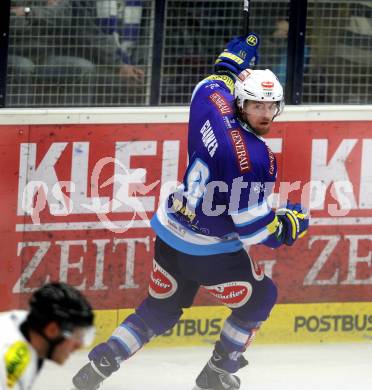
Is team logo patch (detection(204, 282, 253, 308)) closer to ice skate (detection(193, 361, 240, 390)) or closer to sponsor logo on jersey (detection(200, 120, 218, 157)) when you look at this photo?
ice skate (detection(193, 361, 240, 390))

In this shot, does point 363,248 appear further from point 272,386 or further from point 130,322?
point 130,322

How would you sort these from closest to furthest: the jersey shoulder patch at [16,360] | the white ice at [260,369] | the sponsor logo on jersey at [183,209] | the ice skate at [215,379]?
the jersey shoulder patch at [16,360]
the sponsor logo on jersey at [183,209]
the ice skate at [215,379]
the white ice at [260,369]

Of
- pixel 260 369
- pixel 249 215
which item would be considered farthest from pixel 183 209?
pixel 260 369

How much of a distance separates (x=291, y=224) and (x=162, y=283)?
2.21 feet

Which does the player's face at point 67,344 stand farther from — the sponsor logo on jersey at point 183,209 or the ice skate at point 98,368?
the ice skate at point 98,368

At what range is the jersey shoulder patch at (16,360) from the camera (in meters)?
3.84

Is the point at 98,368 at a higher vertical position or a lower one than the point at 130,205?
lower

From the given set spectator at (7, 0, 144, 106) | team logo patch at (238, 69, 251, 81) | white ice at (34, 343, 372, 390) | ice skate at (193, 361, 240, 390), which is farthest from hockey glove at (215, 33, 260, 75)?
white ice at (34, 343, 372, 390)

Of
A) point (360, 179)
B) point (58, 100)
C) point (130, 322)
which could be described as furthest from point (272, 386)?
point (58, 100)

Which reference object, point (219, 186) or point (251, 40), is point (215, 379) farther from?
point (251, 40)

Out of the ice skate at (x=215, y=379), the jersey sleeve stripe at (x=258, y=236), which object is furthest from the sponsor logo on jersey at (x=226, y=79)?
the ice skate at (x=215, y=379)

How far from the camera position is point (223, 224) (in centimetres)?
599

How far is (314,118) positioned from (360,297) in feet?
3.35

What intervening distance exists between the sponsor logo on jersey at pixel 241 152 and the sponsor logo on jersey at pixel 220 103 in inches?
5.5
